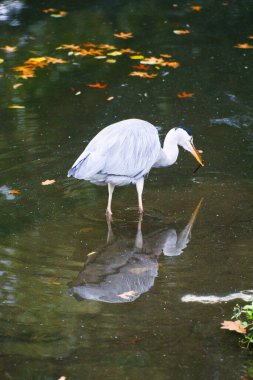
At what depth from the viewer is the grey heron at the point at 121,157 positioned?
25.3 feet

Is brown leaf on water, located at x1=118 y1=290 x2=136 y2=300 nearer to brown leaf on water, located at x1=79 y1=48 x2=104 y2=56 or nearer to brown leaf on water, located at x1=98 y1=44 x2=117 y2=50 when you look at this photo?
brown leaf on water, located at x1=79 y1=48 x2=104 y2=56

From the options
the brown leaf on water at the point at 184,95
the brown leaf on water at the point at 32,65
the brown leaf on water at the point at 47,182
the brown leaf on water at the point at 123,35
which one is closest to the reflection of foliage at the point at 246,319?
the brown leaf on water at the point at 47,182

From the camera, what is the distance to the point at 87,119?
1030 centimetres

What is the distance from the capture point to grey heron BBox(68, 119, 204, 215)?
772 centimetres

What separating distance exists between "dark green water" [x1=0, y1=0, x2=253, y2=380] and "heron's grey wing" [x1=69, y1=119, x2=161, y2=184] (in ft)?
1.37

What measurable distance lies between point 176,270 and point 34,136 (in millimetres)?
3715

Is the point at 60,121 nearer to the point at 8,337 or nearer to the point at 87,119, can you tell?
the point at 87,119

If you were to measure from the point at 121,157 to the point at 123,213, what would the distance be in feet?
1.92

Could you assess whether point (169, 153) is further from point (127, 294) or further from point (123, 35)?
point (123, 35)

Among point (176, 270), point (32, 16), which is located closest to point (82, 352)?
point (176, 270)

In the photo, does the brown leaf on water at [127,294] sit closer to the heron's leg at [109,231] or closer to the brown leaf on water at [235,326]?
the brown leaf on water at [235,326]

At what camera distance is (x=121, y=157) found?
8.01 metres

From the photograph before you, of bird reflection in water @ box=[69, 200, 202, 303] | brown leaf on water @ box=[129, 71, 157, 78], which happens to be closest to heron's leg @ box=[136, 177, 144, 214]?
bird reflection in water @ box=[69, 200, 202, 303]

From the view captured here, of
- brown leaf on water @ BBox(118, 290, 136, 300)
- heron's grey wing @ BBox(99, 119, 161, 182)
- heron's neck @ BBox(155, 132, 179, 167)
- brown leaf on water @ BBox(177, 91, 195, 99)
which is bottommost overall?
brown leaf on water @ BBox(177, 91, 195, 99)
